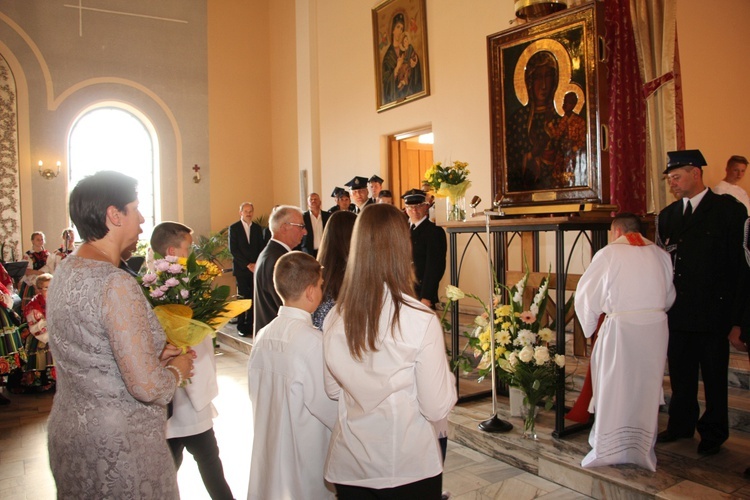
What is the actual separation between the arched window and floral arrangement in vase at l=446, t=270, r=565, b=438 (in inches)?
369

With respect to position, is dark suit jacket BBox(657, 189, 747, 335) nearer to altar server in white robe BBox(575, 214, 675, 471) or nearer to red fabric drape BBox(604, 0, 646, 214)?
altar server in white robe BBox(575, 214, 675, 471)

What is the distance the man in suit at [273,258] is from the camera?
3.53 metres

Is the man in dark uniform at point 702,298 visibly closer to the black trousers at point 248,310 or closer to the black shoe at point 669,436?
the black shoe at point 669,436

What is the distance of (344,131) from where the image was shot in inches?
411

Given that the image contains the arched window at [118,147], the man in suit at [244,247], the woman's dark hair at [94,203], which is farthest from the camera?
the arched window at [118,147]

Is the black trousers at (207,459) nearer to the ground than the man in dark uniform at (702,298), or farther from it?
nearer to the ground

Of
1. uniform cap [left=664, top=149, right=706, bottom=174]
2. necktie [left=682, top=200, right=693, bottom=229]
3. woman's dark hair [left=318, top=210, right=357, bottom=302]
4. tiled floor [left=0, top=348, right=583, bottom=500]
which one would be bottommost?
tiled floor [left=0, top=348, right=583, bottom=500]

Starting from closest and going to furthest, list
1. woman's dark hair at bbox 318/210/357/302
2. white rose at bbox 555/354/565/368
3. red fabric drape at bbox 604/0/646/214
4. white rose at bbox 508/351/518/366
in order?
woman's dark hair at bbox 318/210/357/302 < white rose at bbox 555/354/565/368 < white rose at bbox 508/351/518/366 < red fabric drape at bbox 604/0/646/214

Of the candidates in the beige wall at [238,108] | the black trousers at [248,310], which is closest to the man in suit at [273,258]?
the black trousers at [248,310]

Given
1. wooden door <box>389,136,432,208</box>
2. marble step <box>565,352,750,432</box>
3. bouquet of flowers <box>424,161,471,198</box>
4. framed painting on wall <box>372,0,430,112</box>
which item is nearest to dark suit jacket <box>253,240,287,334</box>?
bouquet of flowers <box>424,161,471,198</box>

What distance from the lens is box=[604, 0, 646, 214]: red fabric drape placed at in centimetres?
557

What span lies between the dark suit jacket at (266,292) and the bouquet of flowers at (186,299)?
3.45ft

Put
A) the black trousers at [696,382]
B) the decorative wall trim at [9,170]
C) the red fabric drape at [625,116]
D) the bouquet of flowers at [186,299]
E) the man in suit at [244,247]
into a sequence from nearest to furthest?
the bouquet of flowers at [186,299] < the black trousers at [696,382] < the red fabric drape at [625,116] < the man in suit at [244,247] < the decorative wall trim at [9,170]

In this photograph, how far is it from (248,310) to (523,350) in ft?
19.2
